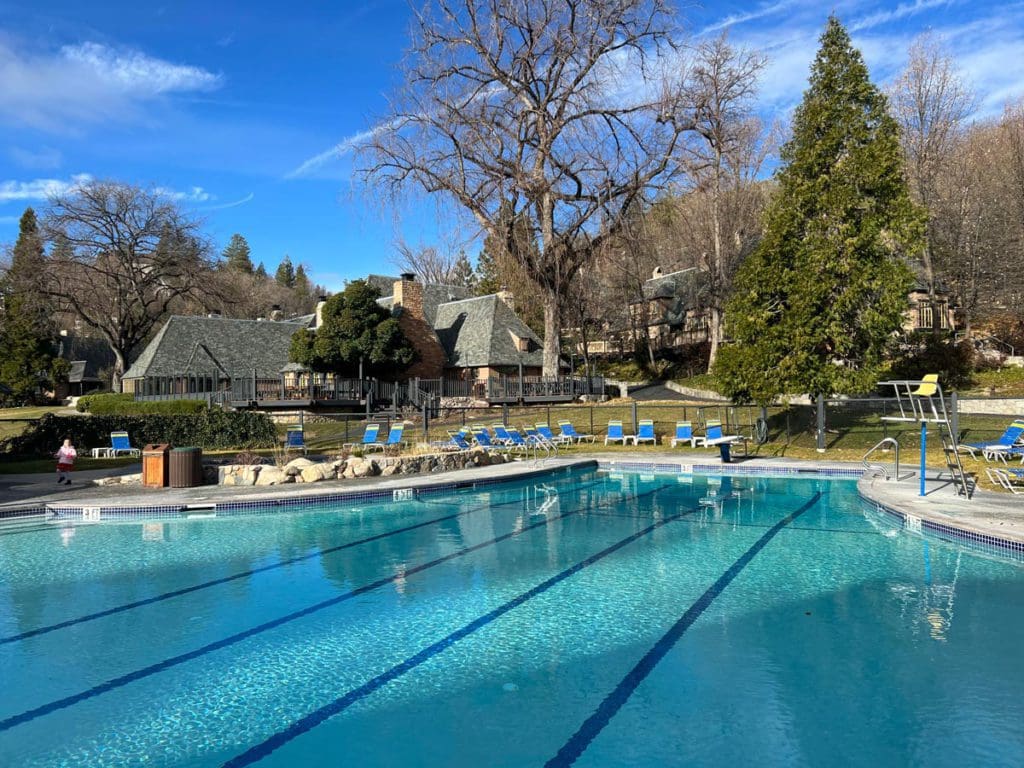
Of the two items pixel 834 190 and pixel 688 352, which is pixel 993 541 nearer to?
pixel 834 190

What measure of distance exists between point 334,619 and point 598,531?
5.20 meters

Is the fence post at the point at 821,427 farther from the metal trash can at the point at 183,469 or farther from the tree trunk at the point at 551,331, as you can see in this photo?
the tree trunk at the point at 551,331

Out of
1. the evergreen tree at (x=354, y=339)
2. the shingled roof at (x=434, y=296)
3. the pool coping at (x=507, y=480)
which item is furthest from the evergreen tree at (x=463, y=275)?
the pool coping at (x=507, y=480)

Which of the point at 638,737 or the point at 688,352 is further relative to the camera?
the point at 688,352

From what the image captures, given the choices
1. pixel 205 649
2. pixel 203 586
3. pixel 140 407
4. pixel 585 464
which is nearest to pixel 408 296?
pixel 140 407

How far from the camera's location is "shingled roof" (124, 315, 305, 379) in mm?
39781

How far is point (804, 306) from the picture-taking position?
20.3 m

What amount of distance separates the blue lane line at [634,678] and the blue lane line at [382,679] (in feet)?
5.47

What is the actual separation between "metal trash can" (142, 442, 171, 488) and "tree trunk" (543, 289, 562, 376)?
72.3 ft

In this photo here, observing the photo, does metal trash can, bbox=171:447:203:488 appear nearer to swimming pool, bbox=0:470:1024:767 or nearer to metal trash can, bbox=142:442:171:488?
metal trash can, bbox=142:442:171:488

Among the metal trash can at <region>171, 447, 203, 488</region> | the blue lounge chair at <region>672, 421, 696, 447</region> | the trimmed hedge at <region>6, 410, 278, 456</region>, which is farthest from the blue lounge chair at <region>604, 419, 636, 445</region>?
the metal trash can at <region>171, 447, 203, 488</region>

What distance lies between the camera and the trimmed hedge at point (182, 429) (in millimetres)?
23375

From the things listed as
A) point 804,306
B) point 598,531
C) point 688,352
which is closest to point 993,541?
point 598,531

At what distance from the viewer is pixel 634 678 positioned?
224 inches
